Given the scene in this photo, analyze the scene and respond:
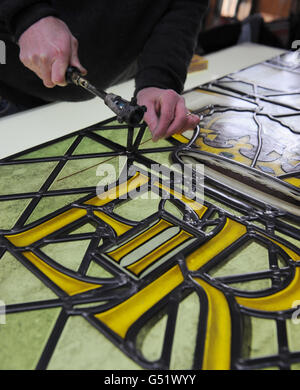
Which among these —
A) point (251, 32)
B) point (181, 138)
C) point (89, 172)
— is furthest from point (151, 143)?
point (251, 32)

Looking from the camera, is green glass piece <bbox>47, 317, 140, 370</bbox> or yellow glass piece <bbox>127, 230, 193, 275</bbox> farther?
yellow glass piece <bbox>127, 230, 193, 275</bbox>

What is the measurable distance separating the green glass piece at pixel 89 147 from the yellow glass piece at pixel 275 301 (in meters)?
0.48

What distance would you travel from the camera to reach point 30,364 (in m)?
0.41

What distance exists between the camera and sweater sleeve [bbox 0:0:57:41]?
637mm

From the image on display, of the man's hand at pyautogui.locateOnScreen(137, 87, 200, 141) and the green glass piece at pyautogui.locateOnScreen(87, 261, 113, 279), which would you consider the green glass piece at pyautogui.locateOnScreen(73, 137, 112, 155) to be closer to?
the man's hand at pyautogui.locateOnScreen(137, 87, 200, 141)

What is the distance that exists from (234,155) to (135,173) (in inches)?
9.0

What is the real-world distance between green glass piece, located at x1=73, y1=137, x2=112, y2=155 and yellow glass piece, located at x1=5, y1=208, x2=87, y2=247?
0.71 ft

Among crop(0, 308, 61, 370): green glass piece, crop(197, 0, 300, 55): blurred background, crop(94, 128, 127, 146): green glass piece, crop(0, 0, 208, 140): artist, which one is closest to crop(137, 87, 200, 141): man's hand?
crop(0, 0, 208, 140): artist

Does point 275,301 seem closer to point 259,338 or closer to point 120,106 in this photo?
point 259,338

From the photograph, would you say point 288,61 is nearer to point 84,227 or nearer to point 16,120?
point 16,120

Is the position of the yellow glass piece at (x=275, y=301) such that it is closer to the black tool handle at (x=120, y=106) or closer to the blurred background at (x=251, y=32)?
the black tool handle at (x=120, y=106)

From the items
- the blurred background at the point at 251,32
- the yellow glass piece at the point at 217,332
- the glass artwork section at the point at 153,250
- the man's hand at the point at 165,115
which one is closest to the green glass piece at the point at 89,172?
the glass artwork section at the point at 153,250

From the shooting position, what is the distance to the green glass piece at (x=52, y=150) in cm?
80

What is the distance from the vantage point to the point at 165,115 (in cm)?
74
